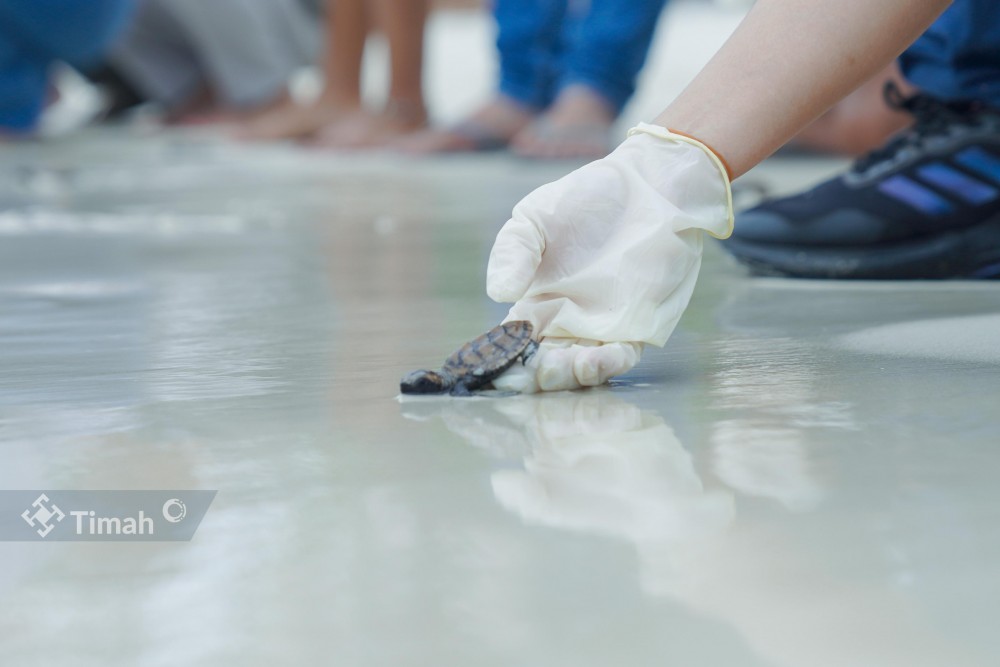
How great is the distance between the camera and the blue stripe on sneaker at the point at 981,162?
1.32m

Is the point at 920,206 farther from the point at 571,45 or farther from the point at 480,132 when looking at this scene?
the point at 480,132

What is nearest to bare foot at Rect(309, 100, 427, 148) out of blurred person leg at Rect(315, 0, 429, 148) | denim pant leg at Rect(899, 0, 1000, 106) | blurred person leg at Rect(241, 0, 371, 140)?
blurred person leg at Rect(315, 0, 429, 148)

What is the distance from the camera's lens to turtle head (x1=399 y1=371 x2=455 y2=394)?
81 centimetres

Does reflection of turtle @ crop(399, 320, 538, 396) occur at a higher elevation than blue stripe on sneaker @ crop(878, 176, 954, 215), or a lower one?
lower

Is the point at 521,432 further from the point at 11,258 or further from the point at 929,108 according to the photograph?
the point at 11,258

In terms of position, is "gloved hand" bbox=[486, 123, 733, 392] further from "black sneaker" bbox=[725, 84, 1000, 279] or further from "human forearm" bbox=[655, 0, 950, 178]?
"black sneaker" bbox=[725, 84, 1000, 279]

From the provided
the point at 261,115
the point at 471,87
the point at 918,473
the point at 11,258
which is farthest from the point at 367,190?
the point at 471,87

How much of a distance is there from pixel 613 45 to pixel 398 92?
89cm

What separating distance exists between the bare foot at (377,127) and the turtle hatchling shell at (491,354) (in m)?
2.94

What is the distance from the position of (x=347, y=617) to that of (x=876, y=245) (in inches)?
38.3

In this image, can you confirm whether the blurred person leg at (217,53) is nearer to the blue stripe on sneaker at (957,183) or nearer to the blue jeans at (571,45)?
the blue jeans at (571,45)

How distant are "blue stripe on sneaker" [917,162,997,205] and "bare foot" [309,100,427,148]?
2508mm

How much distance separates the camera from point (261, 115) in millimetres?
4672
